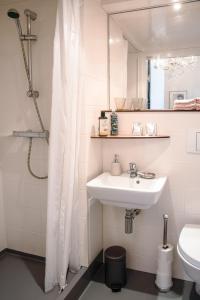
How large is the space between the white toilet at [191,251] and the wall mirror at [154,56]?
834mm

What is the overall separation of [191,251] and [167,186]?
0.55m

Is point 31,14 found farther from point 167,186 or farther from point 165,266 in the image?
point 165,266

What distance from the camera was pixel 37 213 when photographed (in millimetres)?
2070

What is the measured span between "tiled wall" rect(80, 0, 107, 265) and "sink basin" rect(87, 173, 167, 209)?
0.16m

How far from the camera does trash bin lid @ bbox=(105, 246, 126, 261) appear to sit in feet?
6.06

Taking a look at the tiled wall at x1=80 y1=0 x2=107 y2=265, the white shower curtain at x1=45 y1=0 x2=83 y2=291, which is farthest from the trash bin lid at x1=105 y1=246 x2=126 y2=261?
the white shower curtain at x1=45 y1=0 x2=83 y2=291

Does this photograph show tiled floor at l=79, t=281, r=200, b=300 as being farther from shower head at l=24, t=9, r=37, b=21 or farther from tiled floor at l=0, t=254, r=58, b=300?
shower head at l=24, t=9, r=37, b=21

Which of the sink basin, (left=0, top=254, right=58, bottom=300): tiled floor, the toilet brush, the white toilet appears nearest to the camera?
the white toilet

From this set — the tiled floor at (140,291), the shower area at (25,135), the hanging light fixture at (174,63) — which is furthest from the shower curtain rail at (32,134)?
the tiled floor at (140,291)

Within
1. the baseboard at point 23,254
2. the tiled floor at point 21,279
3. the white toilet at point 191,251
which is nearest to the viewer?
the white toilet at point 191,251

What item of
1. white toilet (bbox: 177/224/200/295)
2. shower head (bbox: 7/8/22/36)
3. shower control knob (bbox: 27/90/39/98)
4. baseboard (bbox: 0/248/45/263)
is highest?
shower head (bbox: 7/8/22/36)

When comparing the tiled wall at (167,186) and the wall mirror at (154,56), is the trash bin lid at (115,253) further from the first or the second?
the wall mirror at (154,56)

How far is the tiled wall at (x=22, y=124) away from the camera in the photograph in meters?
1.87

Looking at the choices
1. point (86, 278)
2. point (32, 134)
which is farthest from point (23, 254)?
point (32, 134)
